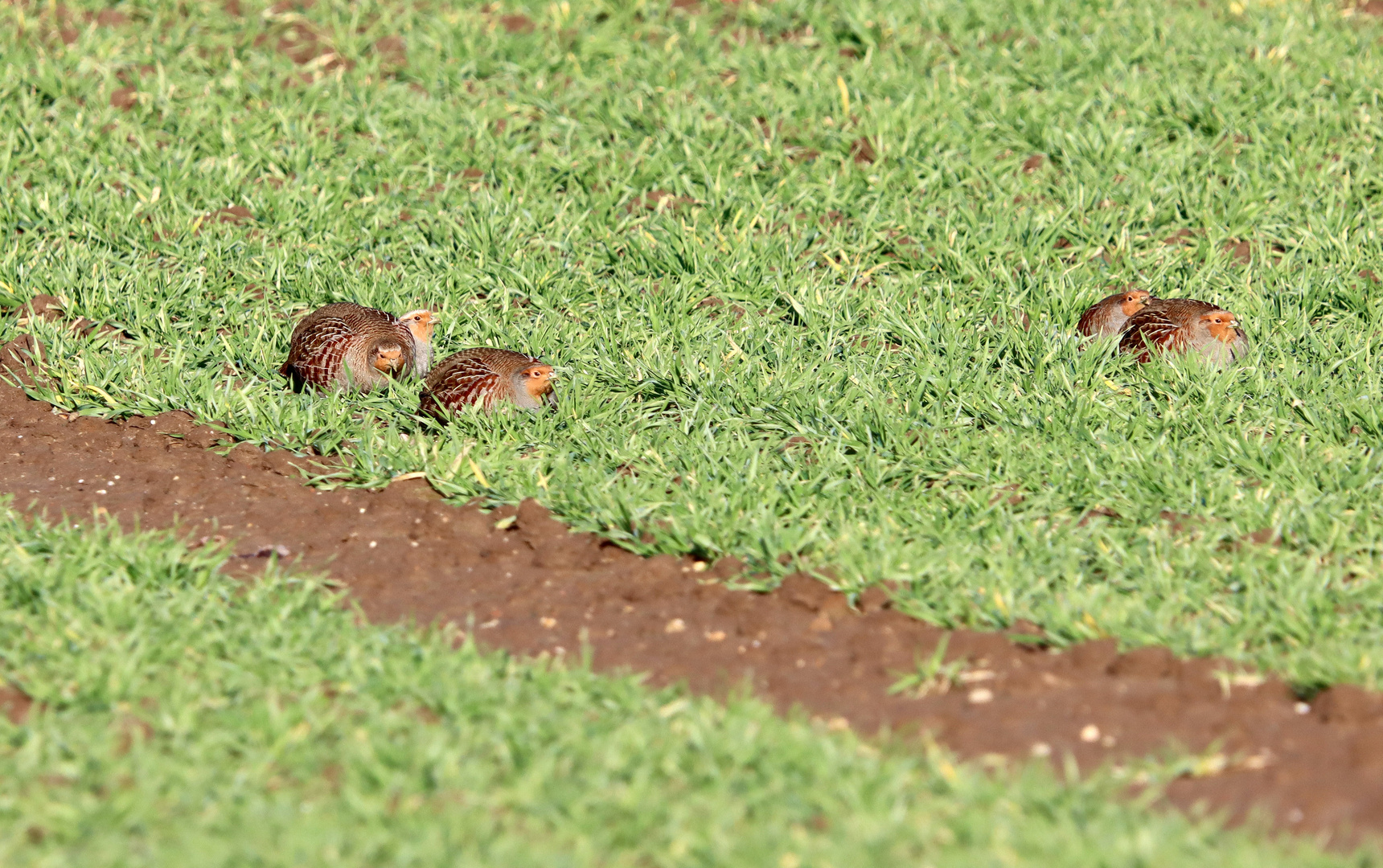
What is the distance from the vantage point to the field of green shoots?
3.47m

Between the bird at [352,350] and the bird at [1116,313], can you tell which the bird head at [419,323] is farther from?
the bird at [1116,313]

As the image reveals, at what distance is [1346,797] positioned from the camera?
331 cm

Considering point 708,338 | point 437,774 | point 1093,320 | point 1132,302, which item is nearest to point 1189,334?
point 1132,302

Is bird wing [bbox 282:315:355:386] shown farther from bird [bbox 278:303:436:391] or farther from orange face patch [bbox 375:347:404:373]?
orange face patch [bbox 375:347:404:373]

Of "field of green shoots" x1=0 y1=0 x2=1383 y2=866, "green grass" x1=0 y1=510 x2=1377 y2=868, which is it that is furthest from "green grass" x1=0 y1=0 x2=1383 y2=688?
"green grass" x1=0 y1=510 x2=1377 y2=868

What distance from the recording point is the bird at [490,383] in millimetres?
5398

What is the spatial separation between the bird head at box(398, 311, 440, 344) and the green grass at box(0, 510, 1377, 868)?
205cm

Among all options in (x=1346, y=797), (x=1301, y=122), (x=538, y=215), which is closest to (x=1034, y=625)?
(x=1346, y=797)

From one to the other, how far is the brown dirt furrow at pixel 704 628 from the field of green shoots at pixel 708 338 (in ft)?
0.41

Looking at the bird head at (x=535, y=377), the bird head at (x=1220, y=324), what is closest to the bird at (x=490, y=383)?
the bird head at (x=535, y=377)

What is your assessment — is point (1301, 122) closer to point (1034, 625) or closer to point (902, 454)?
point (902, 454)

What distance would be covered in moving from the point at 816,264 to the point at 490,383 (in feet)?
7.10

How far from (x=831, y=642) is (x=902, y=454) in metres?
1.17

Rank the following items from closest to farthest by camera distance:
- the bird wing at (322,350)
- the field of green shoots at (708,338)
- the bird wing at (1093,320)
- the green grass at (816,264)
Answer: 1. the field of green shoots at (708,338)
2. the green grass at (816,264)
3. the bird wing at (322,350)
4. the bird wing at (1093,320)
